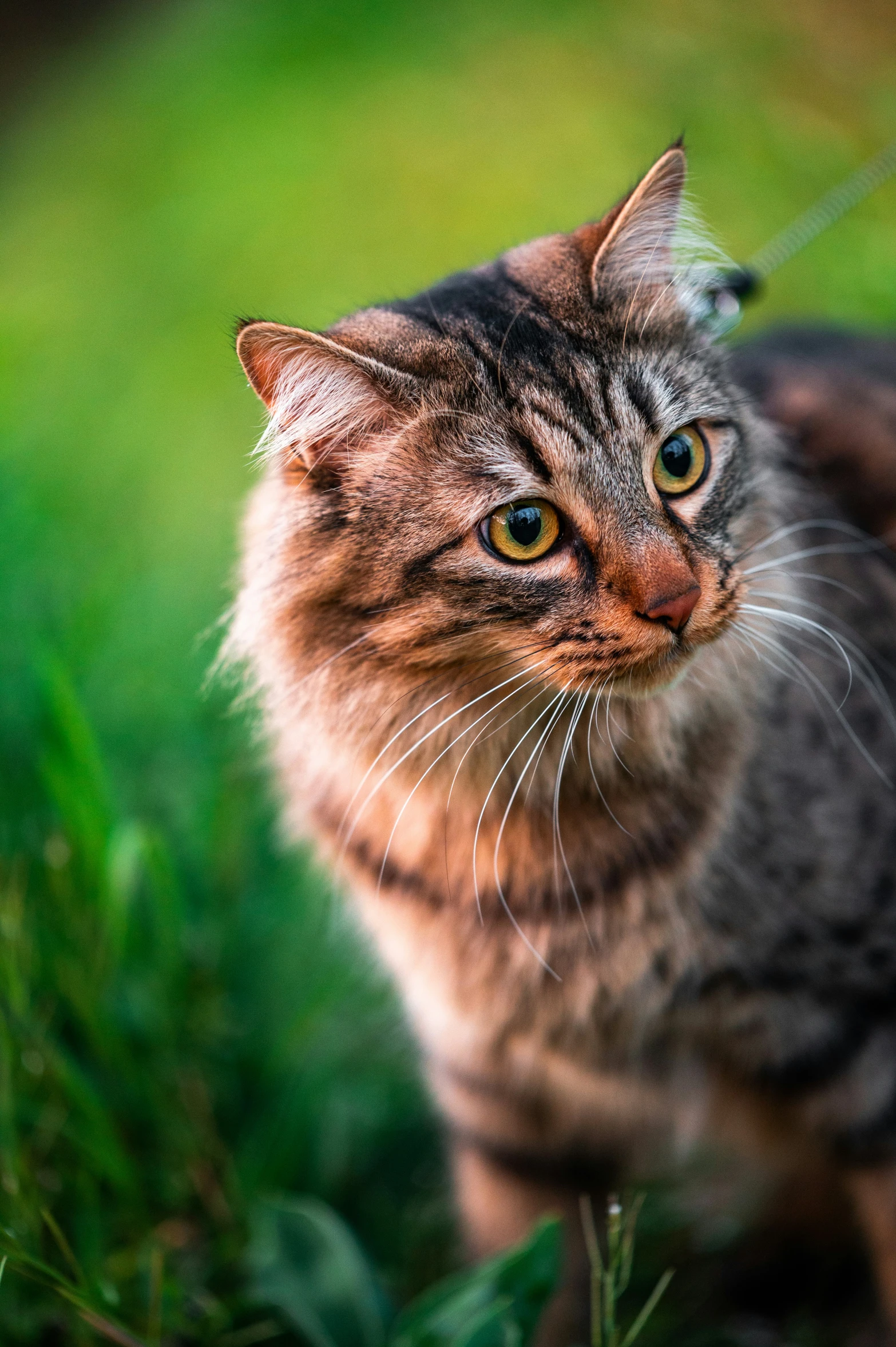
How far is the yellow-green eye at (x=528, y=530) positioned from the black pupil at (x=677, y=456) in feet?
0.56

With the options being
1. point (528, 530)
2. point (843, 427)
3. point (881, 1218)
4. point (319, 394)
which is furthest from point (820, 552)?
point (881, 1218)

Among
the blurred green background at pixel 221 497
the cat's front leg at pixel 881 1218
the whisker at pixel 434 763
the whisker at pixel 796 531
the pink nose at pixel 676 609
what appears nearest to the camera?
the pink nose at pixel 676 609

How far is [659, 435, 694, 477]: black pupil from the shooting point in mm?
1313

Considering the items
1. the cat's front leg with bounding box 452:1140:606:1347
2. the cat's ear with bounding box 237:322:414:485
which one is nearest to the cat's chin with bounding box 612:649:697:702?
the cat's ear with bounding box 237:322:414:485

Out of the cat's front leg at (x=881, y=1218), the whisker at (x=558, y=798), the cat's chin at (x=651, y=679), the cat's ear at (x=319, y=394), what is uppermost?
the cat's ear at (x=319, y=394)

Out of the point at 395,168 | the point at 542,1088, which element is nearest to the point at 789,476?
the point at 542,1088

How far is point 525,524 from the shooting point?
1246 mm

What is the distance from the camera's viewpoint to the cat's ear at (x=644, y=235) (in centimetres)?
136

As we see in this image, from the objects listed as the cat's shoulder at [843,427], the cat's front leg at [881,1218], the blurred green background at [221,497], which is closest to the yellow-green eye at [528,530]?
the blurred green background at [221,497]

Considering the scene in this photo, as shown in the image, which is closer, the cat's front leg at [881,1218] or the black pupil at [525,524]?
the black pupil at [525,524]

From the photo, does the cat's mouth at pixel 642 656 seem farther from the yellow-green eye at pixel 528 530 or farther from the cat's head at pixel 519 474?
the yellow-green eye at pixel 528 530

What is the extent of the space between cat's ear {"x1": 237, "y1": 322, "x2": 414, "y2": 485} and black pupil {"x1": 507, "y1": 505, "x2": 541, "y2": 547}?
0.20 meters

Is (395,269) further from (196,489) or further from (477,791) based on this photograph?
(477,791)

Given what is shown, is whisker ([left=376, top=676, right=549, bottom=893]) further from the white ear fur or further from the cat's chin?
the white ear fur
